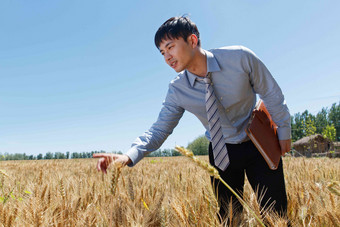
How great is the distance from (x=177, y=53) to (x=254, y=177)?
48.9 inches

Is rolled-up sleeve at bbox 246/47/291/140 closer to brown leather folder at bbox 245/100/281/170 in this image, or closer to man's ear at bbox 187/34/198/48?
brown leather folder at bbox 245/100/281/170

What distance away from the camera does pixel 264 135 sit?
2.08m

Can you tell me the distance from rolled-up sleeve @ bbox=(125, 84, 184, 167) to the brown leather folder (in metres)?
0.78

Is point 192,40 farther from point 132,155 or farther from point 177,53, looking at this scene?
point 132,155

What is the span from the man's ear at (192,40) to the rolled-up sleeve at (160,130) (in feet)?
1.73

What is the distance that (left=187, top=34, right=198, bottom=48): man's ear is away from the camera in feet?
7.18

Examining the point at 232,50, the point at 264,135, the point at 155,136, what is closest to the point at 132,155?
the point at 155,136

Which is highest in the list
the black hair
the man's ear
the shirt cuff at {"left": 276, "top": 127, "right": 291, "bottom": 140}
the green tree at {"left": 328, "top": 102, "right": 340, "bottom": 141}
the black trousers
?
the green tree at {"left": 328, "top": 102, "right": 340, "bottom": 141}

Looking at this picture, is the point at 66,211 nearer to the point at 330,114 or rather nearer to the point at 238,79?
the point at 238,79

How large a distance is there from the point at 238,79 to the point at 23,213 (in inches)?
69.5

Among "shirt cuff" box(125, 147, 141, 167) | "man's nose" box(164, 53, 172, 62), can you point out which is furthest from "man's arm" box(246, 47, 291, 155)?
"shirt cuff" box(125, 147, 141, 167)

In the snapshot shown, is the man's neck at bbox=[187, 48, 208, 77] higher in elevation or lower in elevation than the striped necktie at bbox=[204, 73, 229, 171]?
higher

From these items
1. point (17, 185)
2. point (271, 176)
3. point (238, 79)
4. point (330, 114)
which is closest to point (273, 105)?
point (238, 79)

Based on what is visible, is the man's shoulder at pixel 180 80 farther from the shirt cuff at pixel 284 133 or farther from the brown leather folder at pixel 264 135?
the shirt cuff at pixel 284 133
